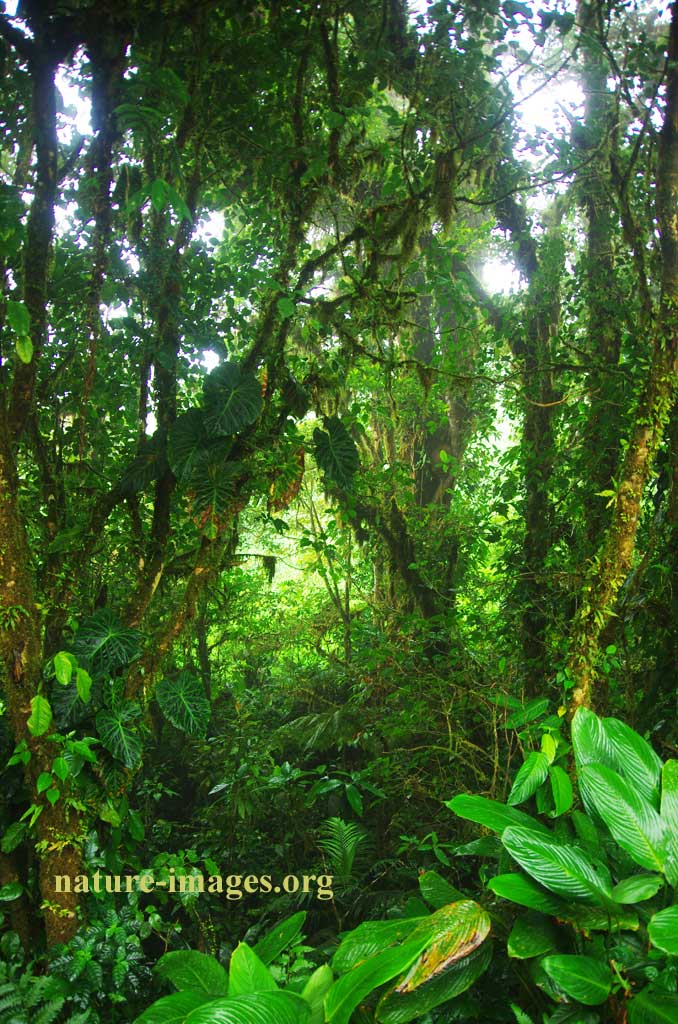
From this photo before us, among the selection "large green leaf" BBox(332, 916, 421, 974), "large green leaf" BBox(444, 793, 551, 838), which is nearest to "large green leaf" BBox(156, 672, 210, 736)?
"large green leaf" BBox(332, 916, 421, 974)

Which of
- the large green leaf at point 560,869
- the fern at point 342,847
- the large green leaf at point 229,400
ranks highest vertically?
the large green leaf at point 229,400

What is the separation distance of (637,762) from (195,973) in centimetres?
102

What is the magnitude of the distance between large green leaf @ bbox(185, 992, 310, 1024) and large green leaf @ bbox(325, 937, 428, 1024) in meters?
0.05

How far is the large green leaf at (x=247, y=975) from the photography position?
1.19m

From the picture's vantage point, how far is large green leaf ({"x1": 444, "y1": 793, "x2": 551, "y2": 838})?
53.4 inches

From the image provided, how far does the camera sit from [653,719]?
252 centimetres

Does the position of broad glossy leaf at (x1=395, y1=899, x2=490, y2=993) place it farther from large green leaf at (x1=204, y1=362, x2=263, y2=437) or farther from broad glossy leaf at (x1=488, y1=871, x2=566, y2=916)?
large green leaf at (x1=204, y1=362, x2=263, y2=437)

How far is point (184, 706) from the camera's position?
2.44 m

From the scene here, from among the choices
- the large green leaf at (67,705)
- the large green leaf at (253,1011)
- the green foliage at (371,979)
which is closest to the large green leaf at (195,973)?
the green foliage at (371,979)

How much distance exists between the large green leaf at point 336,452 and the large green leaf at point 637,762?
5.49 ft

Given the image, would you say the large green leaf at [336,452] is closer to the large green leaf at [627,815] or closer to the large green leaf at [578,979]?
the large green leaf at [627,815]

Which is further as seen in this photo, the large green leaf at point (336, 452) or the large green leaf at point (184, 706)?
the large green leaf at point (336, 452)

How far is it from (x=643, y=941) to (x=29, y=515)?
2.68 metres

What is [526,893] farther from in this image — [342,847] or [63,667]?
[342,847]
